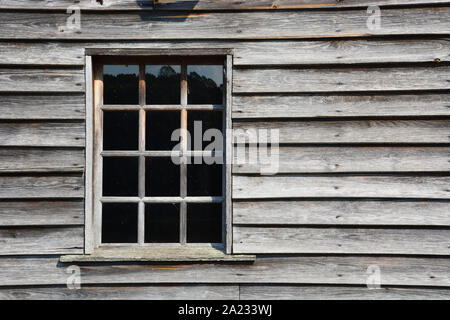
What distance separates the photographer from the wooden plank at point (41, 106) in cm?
182

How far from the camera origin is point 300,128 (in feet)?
6.01

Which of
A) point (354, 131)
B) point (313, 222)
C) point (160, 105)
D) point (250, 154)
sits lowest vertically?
point (313, 222)

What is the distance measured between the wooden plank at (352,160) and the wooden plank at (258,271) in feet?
1.81

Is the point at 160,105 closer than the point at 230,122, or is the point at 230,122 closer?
the point at 230,122

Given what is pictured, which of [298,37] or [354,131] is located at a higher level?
[298,37]

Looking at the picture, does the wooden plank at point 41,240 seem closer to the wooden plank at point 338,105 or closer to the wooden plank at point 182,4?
the wooden plank at point 338,105

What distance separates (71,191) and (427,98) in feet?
7.40

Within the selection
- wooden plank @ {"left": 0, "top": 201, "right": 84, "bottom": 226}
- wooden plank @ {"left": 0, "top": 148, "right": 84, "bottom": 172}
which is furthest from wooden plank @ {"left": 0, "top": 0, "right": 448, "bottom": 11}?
wooden plank @ {"left": 0, "top": 201, "right": 84, "bottom": 226}

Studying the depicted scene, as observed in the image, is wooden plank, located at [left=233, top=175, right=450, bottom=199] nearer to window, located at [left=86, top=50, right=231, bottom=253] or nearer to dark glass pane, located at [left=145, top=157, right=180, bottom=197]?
window, located at [left=86, top=50, right=231, bottom=253]

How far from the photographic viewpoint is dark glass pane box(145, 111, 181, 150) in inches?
78.2

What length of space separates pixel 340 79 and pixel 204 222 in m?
1.26

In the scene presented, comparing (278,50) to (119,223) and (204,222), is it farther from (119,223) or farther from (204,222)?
(119,223)
